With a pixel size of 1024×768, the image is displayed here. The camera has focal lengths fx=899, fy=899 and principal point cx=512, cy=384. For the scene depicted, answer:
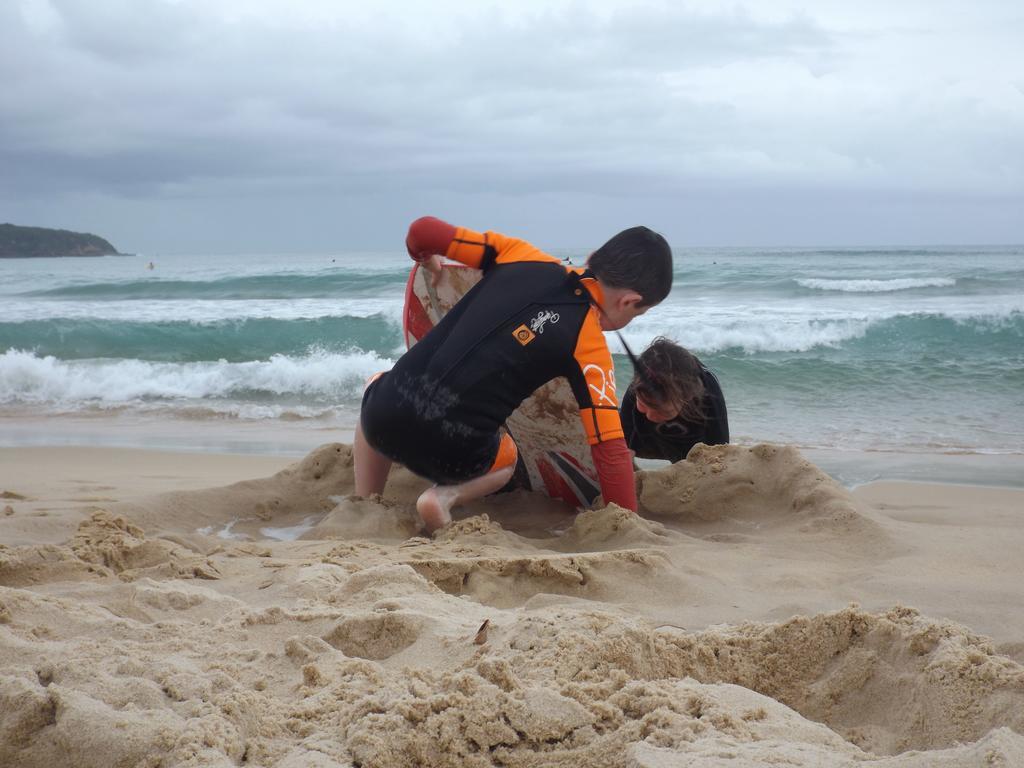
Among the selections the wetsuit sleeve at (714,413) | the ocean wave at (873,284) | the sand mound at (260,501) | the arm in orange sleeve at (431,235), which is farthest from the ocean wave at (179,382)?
the ocean wave at (873,284)

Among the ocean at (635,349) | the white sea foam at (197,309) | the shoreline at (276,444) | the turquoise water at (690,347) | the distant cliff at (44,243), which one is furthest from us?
the distant cliff at (44,243)

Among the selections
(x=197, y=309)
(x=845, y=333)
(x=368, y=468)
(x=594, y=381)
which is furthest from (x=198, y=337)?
(x=594, y=381)

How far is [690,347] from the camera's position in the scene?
10805 mm

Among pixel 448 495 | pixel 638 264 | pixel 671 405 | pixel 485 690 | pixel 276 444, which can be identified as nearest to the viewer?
pixel 485 690

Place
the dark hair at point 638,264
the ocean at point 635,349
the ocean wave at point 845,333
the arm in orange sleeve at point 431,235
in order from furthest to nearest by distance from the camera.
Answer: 1. the ocean wave at point 845,333
2. the ocean at point 635,349
3. the arm in orange sleeve at point 431,235
4. the dark hair at point 638,264

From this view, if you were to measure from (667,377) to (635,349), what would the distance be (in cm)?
746

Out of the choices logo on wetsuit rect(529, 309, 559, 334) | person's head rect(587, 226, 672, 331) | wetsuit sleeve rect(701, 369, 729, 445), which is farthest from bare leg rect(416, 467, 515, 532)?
wetsuit sleeve rect(701, 369, 729, 445)

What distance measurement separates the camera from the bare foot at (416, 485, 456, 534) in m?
3.28

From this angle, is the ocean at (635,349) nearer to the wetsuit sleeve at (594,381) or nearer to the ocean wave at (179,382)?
the ocean wave at (179,382)

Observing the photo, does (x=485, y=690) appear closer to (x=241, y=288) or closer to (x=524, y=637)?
(x=524, y=637)

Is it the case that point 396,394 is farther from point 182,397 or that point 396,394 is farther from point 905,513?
point 182,397

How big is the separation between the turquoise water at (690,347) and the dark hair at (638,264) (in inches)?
129

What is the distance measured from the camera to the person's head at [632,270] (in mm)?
3072

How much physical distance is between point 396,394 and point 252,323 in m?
9.96
